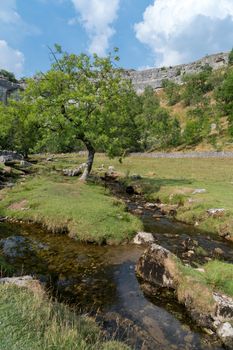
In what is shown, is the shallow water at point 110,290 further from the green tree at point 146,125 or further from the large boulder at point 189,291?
the green tree at point 146,125

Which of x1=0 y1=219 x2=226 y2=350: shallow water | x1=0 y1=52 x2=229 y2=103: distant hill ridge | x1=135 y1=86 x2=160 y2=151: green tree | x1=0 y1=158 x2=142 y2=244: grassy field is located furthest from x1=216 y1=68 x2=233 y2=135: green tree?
x1=0 y1=219 x2=226 y2=350: shallow water

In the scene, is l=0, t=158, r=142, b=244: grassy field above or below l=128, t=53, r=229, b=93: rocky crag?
below

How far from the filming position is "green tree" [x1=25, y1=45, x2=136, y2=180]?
3169cm

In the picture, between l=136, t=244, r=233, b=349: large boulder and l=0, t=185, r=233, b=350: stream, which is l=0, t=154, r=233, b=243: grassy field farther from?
l=136, t=244, r=233, b=349: large boulder

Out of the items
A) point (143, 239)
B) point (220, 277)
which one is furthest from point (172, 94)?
point (220, 277)

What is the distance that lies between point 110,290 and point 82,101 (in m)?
23.0

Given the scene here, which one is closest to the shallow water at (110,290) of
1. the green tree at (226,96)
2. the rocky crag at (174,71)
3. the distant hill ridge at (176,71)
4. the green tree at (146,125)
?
the green tree at (146,125)

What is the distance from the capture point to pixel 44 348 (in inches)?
234

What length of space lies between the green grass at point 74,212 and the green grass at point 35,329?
10.3 m

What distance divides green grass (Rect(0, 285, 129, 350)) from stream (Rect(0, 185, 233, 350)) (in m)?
2.65

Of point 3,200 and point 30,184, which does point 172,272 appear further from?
point 30,184

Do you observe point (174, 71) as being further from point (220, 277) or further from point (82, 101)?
point (220, 277)

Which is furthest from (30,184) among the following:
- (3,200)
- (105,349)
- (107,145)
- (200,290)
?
(105,349)

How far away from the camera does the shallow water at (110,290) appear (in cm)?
1005
